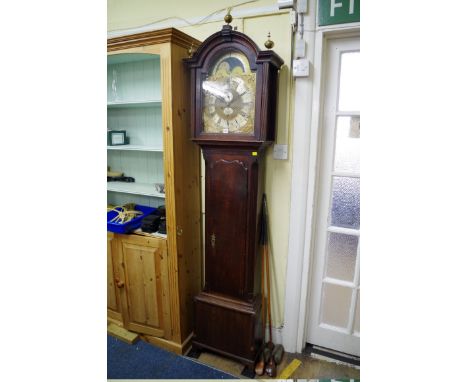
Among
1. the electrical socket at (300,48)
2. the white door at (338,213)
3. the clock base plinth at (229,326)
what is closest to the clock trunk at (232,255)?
the clock base plinth at (229,326)

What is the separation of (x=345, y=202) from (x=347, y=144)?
0.37 metres

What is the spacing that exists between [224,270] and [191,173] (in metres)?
0.66

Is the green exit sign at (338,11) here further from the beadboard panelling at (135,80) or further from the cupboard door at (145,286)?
the cupboard door at (145,286)

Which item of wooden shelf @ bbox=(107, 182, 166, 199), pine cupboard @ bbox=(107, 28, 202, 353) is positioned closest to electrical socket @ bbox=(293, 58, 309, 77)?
pine cupboard @ bbox=(107, 28, 202, 353)

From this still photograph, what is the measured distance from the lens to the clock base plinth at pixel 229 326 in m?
1.75

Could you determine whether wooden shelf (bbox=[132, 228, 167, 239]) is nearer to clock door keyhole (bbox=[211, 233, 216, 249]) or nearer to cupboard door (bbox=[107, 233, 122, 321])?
cupboard door (bbox=[107, 233, 122, 321])

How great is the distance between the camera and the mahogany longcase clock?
4.95 ft

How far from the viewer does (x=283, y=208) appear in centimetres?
184

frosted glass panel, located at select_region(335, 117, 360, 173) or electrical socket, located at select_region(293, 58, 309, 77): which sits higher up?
electrical socket, located at select_region(293, 58, 309, 77)

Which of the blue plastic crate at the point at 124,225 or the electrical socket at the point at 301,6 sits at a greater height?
the electrical socket at the point at 301,6

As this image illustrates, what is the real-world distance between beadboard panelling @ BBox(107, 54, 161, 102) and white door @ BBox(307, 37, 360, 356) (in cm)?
117

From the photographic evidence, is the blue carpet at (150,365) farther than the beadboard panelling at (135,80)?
No

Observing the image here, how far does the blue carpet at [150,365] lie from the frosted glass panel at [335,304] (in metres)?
0.77

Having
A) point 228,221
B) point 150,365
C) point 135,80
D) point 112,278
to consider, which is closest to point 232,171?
point 228,221
